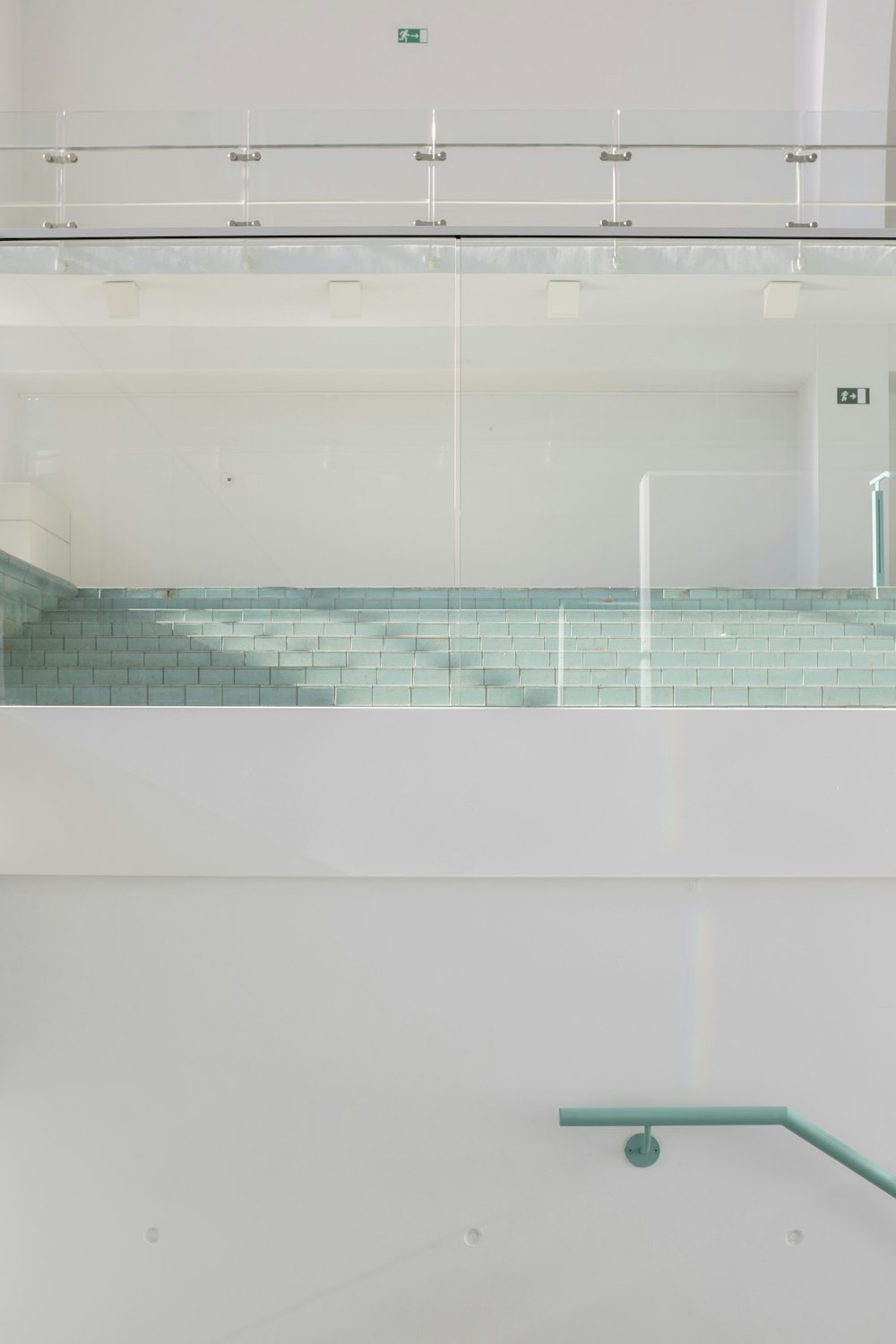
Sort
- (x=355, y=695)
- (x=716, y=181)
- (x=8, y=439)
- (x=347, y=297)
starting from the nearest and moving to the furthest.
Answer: (x=355, y=695), (x=8, y=439), (x=347, y=297), (x=716, y=181)

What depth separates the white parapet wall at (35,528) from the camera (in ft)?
12.9

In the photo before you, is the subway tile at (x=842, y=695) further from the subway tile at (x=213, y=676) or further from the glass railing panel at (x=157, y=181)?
the glass railing panel at (x=157, y=181)

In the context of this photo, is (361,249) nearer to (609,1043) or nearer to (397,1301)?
(609,1043)

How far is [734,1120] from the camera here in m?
3.71

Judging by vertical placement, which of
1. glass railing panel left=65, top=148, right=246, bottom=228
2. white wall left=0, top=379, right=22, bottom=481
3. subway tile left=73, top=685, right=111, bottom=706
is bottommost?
subway tile left=73, top=685, right=111, bottom=706

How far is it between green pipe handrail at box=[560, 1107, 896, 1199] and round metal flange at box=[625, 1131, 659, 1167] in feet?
0.16

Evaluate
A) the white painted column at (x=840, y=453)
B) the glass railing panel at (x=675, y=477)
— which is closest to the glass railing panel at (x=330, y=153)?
the glass railing panel at (x=675, y=477)

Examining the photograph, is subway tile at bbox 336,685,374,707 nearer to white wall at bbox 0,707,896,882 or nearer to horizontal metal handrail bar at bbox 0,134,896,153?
white wall at bbox 0,707,896,882

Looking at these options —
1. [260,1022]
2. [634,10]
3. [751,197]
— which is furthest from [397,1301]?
[634,10]

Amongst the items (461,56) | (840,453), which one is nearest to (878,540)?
(840,453)

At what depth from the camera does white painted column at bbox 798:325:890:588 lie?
389 centimetres

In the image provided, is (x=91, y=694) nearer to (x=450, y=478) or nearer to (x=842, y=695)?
(x=450, y=478)

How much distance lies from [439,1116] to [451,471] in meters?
2.06

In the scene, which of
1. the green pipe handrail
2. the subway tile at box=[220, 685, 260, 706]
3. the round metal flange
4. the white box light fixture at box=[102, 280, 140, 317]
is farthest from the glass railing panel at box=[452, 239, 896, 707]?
the round metal flange
